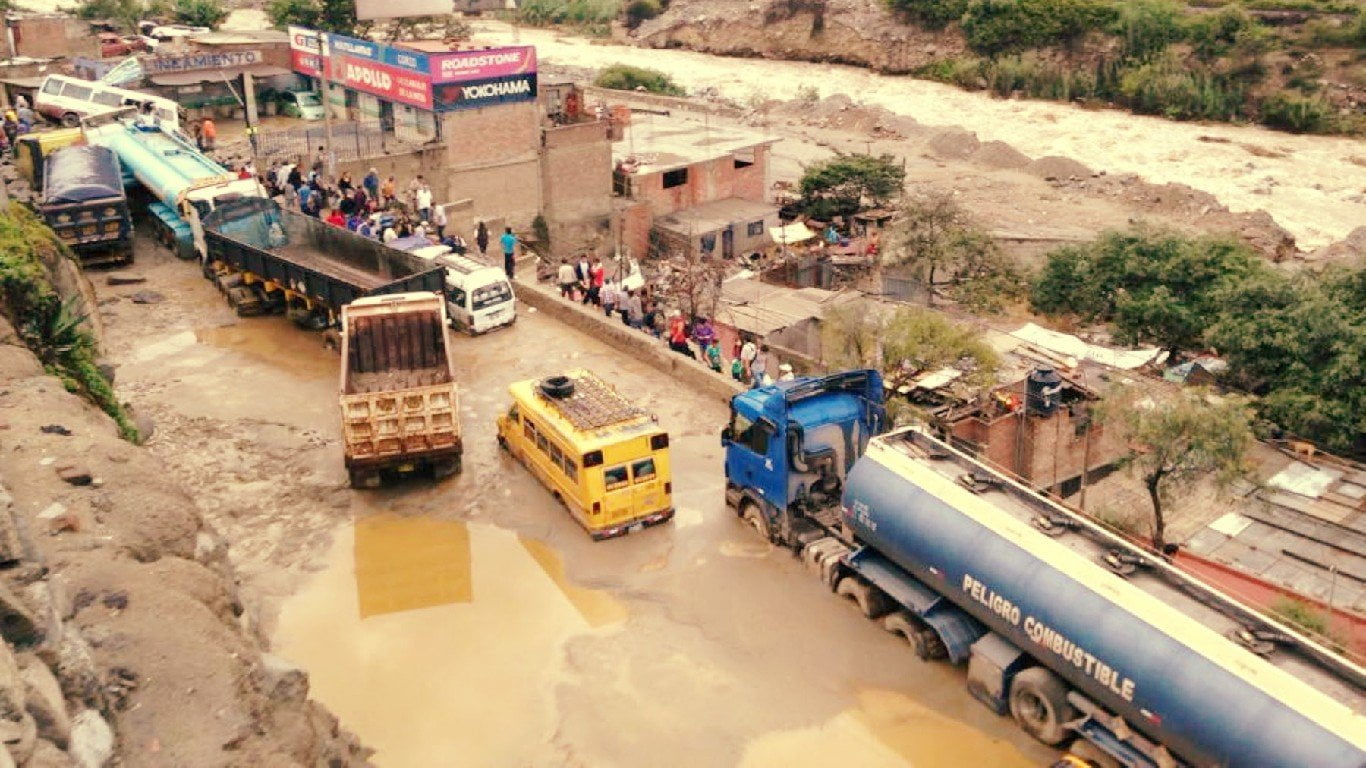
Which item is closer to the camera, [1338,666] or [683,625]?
[1338,666]

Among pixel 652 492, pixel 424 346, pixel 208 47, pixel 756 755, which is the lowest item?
pixel 756 755

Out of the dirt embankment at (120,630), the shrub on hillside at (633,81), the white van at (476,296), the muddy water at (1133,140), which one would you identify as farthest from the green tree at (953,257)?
the shrub on hillside at (633,81)

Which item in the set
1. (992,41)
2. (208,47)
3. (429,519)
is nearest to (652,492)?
(429,519)

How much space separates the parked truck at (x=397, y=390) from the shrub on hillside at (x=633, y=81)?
50.7 meters

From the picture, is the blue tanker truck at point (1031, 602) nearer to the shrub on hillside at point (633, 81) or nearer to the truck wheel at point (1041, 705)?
the truck wheel at point (1041, 705)

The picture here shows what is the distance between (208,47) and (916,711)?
42.7 metres

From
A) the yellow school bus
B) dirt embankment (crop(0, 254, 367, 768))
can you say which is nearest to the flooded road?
the yellow school bus

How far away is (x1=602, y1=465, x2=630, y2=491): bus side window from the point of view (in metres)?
16.9

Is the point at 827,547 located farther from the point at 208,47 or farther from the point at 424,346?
the point at 208,47

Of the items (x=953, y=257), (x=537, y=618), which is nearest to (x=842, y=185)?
A: (x=953, y=257)

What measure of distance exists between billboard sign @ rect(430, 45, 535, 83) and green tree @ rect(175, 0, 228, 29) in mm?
43720

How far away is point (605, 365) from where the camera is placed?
77.6ft

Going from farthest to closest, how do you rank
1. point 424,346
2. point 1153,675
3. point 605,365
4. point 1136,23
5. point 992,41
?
point 992,41 → point 1136,23 → point 605,365 → point 424,346 → point 1153,675

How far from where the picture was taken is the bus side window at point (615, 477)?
16.9 metres
